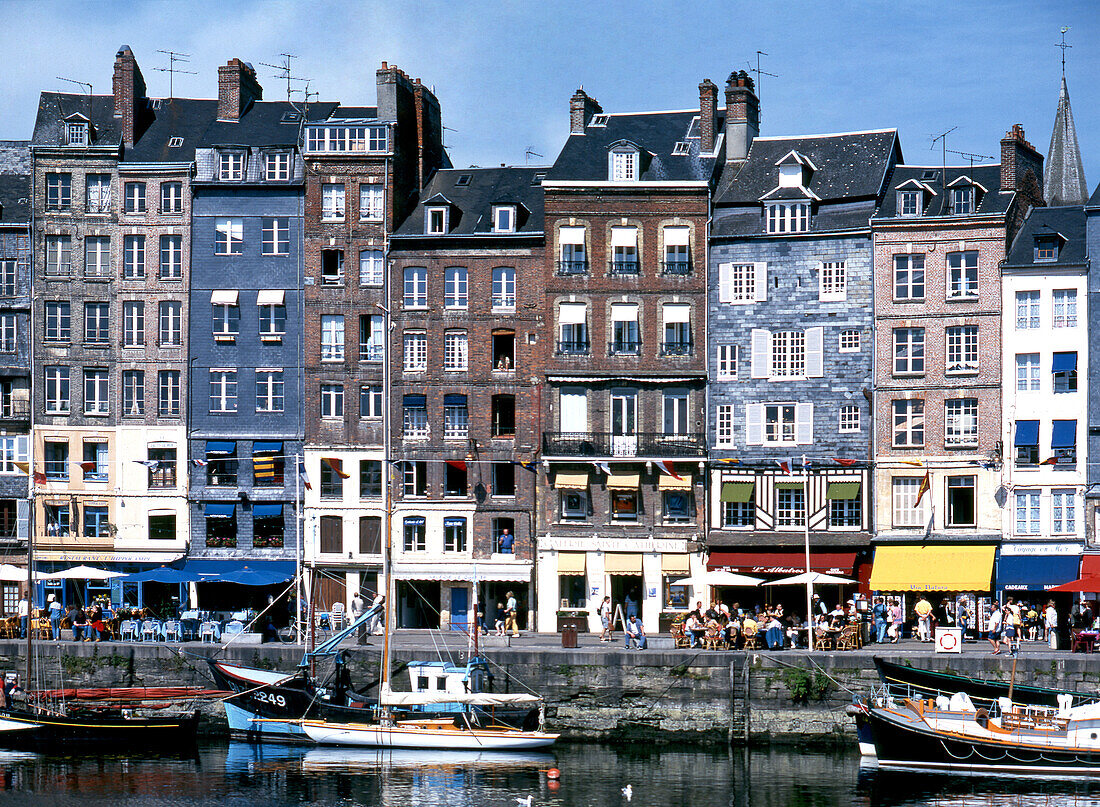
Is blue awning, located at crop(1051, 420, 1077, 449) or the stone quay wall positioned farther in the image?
blue awning, located at crop(1051, 420, 1077, 449)

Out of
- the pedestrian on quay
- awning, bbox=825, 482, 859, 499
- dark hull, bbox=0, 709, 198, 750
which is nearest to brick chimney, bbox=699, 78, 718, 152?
awning, bbox=825, 482, 859, 499

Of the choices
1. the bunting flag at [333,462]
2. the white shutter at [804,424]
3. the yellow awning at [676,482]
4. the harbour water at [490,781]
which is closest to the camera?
the harbour water at [490,781]

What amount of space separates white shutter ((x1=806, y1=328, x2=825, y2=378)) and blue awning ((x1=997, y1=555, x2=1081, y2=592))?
1039 cm

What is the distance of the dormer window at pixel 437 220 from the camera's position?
68562 mm

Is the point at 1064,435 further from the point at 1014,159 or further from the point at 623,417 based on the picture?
the point at 623,417

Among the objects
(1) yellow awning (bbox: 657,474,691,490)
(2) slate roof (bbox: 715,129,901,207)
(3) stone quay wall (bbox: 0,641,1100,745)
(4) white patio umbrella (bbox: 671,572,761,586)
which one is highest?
(2) slate roof (bbox: 715,129,901,207)

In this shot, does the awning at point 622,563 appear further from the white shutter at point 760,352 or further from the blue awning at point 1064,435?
the blue awning at point 1064,435

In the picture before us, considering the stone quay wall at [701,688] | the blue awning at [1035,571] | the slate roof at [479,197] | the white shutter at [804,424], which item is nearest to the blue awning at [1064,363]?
the blue awning at [1035,571]

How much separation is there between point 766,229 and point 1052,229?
11.2 metres

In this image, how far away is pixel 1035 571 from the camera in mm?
61656

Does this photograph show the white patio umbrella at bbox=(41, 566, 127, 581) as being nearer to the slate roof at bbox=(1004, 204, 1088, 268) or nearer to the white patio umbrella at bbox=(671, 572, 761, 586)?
the white patio umbrella at bbox=(671, 572, 761, 586)

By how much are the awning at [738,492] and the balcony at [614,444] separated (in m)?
2.34

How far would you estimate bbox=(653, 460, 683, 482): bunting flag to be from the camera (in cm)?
6462

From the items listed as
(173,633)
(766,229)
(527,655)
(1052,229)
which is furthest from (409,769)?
(1052,229)
